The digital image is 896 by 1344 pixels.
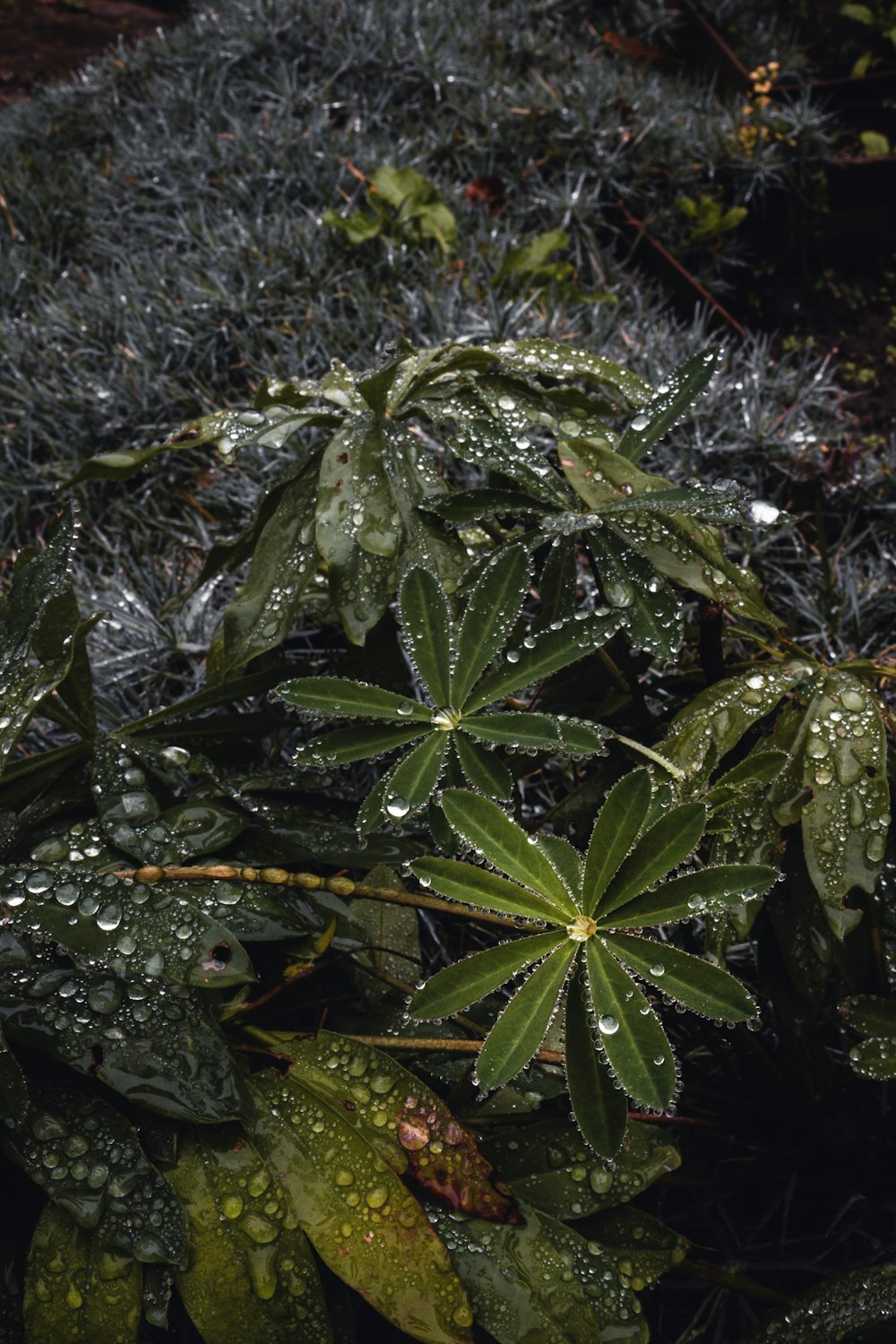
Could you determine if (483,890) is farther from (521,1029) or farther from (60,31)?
(60,31)

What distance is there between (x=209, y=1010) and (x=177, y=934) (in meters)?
0.11

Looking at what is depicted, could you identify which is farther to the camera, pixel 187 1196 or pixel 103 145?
pixel 103 145

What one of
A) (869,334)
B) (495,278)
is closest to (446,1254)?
(495,278)

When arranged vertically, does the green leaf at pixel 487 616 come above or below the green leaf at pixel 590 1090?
above

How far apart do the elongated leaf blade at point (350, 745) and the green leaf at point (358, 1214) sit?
1.13 feet

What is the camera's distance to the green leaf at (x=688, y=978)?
823mm

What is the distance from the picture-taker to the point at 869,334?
3.08 metres

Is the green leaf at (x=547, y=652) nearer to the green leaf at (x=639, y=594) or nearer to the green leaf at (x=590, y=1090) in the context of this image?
the green leaf at (x=639, y=594)

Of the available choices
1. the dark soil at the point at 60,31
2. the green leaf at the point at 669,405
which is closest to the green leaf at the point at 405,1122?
the green leaf at the point at 669,405

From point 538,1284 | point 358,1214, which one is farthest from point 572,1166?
point 358,1214

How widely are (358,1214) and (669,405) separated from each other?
98 centimetres

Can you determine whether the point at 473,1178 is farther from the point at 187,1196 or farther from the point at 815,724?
the point at 815,724

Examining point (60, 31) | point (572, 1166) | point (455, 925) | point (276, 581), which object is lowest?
point (455, 925)

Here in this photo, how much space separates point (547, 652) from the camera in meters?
1.06
